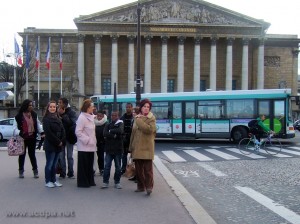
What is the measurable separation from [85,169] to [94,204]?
1798mm

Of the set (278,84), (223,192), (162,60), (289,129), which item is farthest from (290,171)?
(278,84)

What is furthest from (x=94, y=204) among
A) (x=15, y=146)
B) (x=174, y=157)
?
(x=174, y=157)

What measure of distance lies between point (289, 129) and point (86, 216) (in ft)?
60.0

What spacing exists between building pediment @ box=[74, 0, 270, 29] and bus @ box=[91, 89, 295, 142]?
3510cm

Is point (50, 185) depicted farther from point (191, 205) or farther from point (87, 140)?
point (191, 205)

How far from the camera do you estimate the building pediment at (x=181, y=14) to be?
58.5m

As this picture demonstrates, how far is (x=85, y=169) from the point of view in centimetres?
904

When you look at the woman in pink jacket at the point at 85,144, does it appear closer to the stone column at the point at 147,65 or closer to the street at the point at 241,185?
the street at the point at 241,185

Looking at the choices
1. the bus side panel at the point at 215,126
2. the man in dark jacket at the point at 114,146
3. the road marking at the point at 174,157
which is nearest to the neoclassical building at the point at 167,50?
the bus side panel at the point at 215,126

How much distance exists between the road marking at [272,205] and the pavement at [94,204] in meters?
1.33

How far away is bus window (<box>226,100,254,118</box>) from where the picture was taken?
23.3 meters

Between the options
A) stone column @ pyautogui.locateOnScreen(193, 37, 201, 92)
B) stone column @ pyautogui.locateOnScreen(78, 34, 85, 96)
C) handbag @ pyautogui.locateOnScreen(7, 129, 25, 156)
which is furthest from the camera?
stone column @ pyautogui.locateOnScreen(193, 37, 201, 92)

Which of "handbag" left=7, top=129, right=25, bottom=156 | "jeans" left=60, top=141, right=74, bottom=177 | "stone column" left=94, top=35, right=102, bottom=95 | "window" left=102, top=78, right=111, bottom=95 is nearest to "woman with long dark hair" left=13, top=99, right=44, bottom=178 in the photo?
"handbag" left=7, top=129, right=25, bottom=156

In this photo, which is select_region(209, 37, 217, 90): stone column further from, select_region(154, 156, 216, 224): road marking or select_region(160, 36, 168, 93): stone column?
select_region(154, 156, 216, 224): road marking
